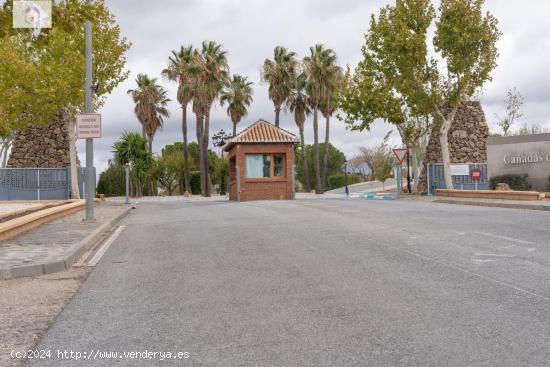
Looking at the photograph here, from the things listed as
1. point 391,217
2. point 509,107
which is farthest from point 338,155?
point 391,217

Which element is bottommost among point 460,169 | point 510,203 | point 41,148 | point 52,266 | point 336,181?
point 52,266

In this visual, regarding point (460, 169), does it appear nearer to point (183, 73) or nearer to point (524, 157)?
point (524, 157)

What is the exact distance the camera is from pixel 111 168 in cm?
6300

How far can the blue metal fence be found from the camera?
35.2 m

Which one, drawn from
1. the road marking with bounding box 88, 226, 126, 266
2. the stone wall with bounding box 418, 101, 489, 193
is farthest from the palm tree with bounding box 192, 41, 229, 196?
the road marking with bounding box 88, 226, 126, 266

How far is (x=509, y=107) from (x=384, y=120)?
86.3ft

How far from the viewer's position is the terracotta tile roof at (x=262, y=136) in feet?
121

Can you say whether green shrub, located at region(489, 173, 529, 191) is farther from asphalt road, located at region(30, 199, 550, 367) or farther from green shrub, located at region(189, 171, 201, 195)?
green shrub, located at region(189, 171, 201, 195)

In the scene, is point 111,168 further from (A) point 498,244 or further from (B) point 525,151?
(A) point 498,244

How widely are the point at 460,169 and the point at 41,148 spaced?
2741 centimetres

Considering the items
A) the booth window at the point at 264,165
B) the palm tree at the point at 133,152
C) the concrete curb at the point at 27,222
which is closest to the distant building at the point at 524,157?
the booth window at the point at 264,165

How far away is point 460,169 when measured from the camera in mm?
37125

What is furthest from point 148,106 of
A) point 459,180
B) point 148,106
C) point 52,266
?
point 52,266

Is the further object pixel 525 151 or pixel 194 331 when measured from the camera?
pixel 525 151
